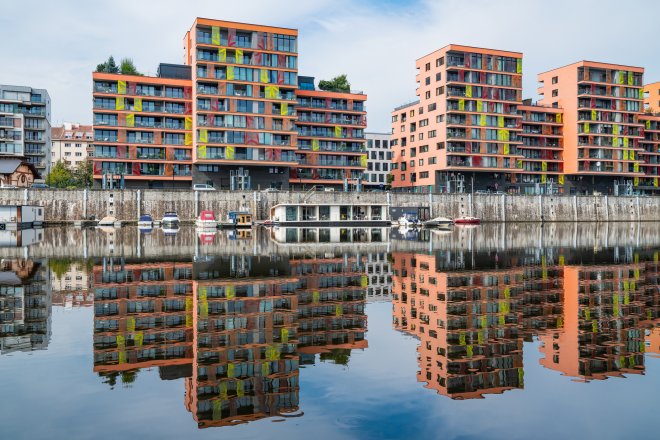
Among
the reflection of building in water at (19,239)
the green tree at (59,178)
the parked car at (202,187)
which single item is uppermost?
the green tree at (59,178)

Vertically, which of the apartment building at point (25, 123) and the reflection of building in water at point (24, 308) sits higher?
the apartment building at point (25, 123)

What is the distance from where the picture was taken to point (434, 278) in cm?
2845

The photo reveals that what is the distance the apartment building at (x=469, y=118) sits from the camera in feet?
407

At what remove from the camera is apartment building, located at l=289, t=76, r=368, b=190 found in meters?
125

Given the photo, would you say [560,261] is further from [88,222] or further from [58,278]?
[88,222]

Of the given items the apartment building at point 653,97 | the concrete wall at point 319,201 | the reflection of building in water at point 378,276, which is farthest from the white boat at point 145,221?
the apartment building at point 653,97

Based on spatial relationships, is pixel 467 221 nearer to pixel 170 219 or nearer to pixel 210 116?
pixel 210 116

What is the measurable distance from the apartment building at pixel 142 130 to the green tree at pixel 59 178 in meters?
35.1

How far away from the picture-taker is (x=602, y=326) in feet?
59.5

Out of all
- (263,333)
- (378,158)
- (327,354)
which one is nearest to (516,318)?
(327,354)

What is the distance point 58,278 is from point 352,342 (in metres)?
17.8

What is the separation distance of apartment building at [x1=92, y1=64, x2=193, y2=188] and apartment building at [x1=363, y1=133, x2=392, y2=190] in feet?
277

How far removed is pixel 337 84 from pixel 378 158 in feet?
162

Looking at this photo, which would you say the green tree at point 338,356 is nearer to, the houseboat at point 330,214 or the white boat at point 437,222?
the houseboat at point 330,214
